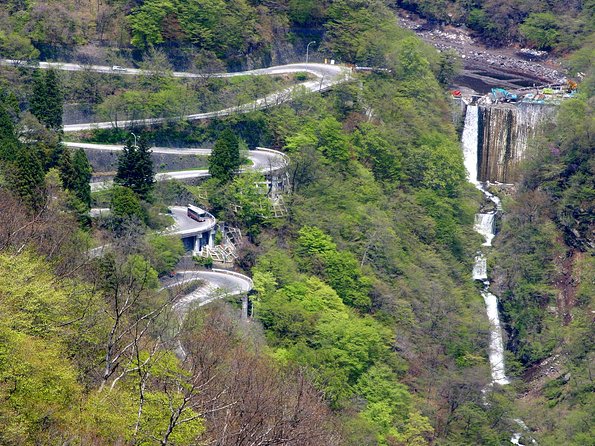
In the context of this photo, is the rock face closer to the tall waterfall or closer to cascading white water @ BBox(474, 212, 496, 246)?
the tall waterfall

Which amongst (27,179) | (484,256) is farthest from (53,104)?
(484,256)

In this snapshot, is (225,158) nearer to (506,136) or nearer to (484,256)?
(484,256)

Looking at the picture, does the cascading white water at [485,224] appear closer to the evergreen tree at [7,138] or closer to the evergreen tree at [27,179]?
the evergreen tree at [7,138]

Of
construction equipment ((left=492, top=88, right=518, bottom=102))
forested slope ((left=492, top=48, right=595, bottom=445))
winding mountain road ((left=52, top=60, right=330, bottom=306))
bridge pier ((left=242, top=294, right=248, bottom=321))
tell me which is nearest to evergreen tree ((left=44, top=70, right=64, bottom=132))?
winding mountain road ((left=52, top=60, right=330, bottom=306))

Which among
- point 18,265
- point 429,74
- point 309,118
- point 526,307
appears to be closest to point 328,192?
point 309,118

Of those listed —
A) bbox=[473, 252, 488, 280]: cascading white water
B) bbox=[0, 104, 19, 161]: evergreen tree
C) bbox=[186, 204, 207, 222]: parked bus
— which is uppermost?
bbox=[0, 104, 19, 161]: evergreen tree
